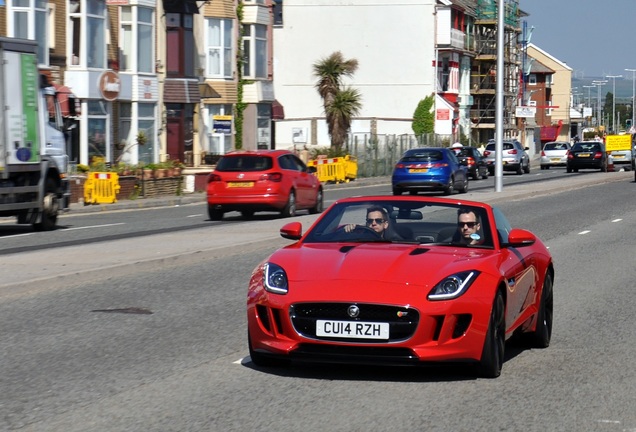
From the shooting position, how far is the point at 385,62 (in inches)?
3396

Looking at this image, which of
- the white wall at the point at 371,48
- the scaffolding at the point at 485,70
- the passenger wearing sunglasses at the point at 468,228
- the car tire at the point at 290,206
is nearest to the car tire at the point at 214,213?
the car tire at the point at 290,206

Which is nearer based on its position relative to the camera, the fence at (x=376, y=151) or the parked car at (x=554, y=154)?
the fence at (x=376, y=151)

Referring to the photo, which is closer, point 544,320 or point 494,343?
point 494,343

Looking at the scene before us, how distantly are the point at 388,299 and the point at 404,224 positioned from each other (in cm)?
166

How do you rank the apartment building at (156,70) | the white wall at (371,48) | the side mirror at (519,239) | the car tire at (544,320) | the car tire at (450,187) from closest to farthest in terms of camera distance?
the side mirror at (519,239)
the car tire at (544,320)
the car tire at (450,187)
the apartment building at (156,70)
the white wall at (371,48)

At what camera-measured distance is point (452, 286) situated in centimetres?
856

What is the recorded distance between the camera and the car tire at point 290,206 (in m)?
29.8

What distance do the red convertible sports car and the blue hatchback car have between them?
1226 inches

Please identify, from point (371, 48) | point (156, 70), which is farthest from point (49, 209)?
point (371, 48)

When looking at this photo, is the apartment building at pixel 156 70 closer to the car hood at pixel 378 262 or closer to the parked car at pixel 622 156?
the parked car at pixel 622 156

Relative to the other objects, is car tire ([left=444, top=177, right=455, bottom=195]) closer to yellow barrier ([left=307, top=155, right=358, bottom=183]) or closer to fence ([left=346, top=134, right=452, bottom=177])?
yellow barrier ([left=307, top=155, right=358, bottom=183])

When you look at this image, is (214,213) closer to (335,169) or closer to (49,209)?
(49,209)

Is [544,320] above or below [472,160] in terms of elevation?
below

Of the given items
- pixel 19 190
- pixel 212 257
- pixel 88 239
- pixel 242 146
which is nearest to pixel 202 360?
pixel 212 257
